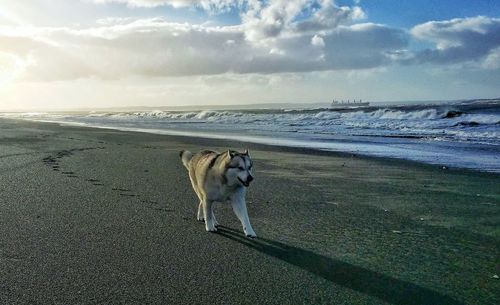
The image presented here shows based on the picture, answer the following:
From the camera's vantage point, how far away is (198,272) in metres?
4.49

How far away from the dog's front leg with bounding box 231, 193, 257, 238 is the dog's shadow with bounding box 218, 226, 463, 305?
0.19 m

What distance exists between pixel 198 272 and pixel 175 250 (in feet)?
2.46

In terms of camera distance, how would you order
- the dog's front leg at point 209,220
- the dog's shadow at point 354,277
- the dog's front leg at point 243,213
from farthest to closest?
the dog's front leg at point 209,220, the dog's front leg at point 243,213, the dog's shadow at point 354,277

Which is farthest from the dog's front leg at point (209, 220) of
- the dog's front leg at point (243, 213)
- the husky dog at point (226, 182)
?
the dog's front leg at point (243, 213)

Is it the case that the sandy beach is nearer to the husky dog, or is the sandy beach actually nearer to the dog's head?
the husky dog

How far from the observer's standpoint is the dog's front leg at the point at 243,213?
5.79m

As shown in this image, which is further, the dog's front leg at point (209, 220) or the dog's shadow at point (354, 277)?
the dog's front leg at point (209, 220)

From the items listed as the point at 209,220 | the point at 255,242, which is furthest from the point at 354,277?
the point at 209,220

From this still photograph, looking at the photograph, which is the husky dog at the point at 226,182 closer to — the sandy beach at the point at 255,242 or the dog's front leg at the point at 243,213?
the dog's front leg at the point at 243,213

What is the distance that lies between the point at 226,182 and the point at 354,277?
2187 mm

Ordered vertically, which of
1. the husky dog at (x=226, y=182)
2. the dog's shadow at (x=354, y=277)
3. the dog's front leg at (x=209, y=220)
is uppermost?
the husky dog at (x=226, y=182)

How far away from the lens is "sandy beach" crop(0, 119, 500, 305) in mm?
4062

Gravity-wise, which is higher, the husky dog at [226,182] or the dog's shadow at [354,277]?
the husky dog at [226,182]

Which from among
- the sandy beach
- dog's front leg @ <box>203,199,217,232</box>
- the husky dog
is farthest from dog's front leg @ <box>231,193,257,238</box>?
dog's front leg @ <box>203,199,217,232</box>
